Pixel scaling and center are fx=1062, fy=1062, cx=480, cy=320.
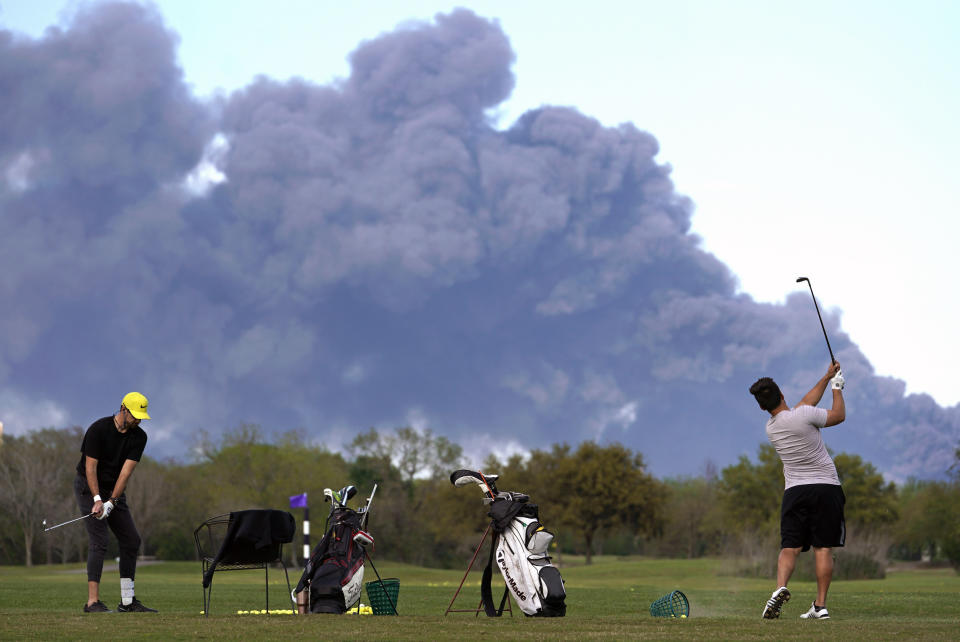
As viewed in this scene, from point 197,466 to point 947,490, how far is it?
45916 millimetres

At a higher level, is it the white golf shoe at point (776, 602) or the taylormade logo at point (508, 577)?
the taylormade logo at point (508, 577)

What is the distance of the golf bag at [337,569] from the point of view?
1029 centimetres

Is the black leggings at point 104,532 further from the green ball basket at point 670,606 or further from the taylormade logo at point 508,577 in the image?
the green ball basket at point 670,606

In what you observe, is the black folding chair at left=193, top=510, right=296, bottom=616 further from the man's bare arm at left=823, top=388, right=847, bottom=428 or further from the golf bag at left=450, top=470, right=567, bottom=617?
the man's bare arm at left=823, top=388, right=847, bottom=428

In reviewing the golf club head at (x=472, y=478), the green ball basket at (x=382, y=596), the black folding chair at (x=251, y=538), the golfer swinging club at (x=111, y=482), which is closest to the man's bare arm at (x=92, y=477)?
the golfer swinging club at (x=111, y=482)

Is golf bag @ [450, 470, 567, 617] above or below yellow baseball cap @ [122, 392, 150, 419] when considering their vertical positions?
below

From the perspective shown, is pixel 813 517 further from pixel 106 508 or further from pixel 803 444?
pixel 106 508

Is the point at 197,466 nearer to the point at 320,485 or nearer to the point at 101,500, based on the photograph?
the point at 320,485

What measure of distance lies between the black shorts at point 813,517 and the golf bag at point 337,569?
13.6 feet

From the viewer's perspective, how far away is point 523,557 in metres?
10.1

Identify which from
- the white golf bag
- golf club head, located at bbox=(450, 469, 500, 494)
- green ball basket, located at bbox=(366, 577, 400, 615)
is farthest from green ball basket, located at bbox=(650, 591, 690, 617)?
green ball basket, located at bbox=(366, 577, 400, 615)

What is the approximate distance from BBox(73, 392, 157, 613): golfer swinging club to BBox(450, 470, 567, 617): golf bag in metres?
3.44

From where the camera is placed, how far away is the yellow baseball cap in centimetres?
1086

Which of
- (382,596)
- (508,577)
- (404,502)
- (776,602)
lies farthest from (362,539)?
(404,502)
